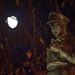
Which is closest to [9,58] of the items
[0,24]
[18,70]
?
[18,70]

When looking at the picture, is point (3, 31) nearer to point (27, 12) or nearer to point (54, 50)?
point (27, 12)

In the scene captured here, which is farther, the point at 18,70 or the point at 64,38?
the point at 18,70

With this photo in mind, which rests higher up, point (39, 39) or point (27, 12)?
point (27, 12)

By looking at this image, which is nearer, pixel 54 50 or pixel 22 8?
pixel 54 50

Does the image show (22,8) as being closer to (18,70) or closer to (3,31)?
(3,31)

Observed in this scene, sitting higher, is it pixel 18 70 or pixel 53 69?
pixel 53 69

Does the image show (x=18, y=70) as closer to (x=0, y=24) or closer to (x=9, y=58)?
(x=9, y=58)

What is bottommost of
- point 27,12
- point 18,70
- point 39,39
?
point 18,70

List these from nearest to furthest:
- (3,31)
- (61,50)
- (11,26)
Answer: (61,50) → (11,26) → (3,31)

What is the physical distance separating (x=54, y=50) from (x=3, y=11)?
5803 mm

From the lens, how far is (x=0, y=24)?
1100cm

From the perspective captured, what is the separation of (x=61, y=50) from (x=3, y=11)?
5.87 metres

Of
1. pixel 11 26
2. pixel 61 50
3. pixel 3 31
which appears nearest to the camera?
pixel 61 50

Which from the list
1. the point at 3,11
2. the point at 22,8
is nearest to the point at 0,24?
the point at 3,11
